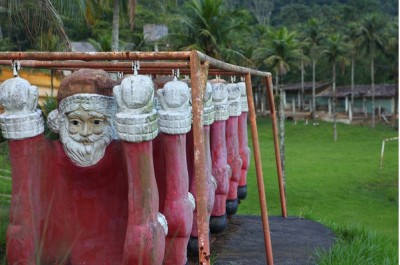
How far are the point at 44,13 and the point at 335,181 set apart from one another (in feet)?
51.5

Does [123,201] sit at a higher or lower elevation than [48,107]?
lower

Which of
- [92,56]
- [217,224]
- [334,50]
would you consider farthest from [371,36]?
[92,56]

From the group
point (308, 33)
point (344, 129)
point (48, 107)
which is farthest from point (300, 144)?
point (48, 107)

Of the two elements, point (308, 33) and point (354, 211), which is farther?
point (308, 33)

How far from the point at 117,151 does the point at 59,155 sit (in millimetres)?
441

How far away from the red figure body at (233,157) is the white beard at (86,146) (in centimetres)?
266

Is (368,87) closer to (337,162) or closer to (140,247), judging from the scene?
(337,162)

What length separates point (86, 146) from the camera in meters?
4.49

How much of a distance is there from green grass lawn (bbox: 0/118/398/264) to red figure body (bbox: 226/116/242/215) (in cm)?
138

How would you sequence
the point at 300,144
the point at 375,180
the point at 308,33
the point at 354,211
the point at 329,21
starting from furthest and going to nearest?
the point at 329,21
the point at 308,33
the point at 300,144
the point at 375,180
the point at 354,211

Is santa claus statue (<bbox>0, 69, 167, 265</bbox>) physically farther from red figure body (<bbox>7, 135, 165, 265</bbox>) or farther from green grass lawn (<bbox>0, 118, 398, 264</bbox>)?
green grass lawn (<bbox>0, 118, 398, 264</bbox>)

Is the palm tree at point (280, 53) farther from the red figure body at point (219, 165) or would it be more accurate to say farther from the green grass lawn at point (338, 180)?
the red figure body at point (219, 165)

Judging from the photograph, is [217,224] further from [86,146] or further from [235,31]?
[235,31]

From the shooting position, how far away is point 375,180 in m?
21.5
